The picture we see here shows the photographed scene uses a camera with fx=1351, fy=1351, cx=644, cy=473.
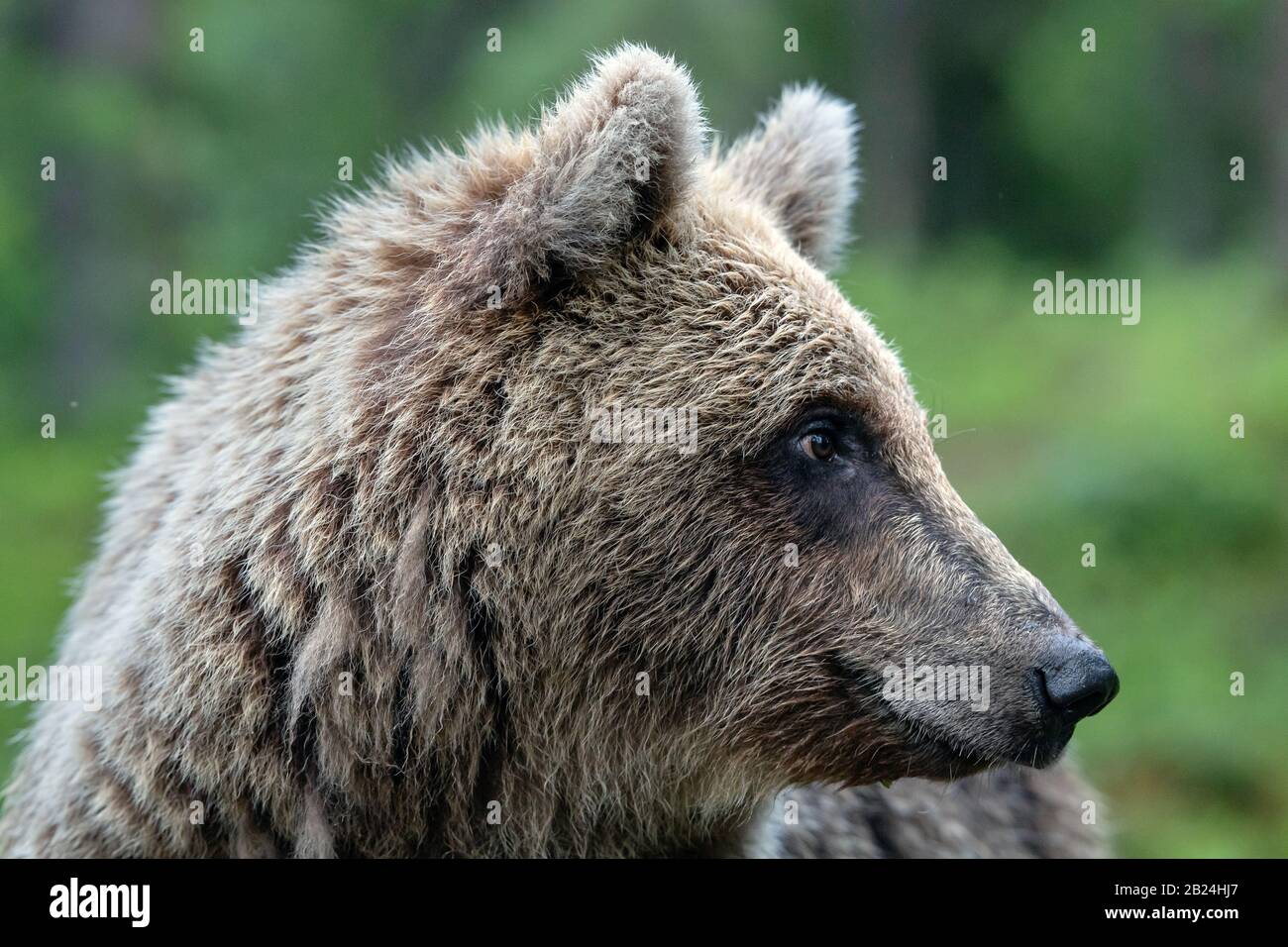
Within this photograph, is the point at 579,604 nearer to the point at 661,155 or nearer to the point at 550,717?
the point at 550,717

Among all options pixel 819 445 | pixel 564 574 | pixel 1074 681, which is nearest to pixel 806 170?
pixel 819 445

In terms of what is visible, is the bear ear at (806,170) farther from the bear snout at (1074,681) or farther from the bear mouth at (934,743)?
the bear snout at (1074,681)

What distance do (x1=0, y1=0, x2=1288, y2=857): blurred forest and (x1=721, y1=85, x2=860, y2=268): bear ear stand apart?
9.00 feet

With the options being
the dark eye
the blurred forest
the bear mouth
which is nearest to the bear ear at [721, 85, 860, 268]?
the dark eye

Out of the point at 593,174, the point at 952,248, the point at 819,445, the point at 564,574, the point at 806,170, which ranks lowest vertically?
the point at 564,574

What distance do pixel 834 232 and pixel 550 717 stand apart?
7.32 feet

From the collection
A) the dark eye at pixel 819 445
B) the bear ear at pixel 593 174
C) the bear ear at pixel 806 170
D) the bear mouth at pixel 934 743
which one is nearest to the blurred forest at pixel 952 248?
the bear ear at pixel 806 170

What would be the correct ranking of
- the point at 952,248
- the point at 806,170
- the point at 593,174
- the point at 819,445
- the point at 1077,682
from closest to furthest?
the point at 1077,682, the point at 593,174, the point at 819,445, the point at 806,170, the point at 952,248

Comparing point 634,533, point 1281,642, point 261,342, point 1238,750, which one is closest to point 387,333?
point 261,342

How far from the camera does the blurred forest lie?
11062 millimetres

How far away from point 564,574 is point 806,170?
1991 millimetres

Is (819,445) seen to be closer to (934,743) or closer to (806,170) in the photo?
(934,743)

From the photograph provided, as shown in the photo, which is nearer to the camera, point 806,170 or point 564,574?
point 564,574

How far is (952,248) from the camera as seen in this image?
73.9 feet
